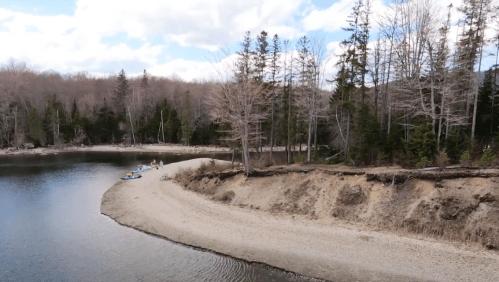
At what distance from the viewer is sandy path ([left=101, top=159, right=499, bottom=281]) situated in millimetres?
9570


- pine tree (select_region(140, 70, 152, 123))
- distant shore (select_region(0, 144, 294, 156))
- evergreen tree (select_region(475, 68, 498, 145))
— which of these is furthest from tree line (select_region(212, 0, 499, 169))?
pine tree (select_region(140, 70, 152, 123))

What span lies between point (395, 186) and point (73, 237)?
15343 millimetres

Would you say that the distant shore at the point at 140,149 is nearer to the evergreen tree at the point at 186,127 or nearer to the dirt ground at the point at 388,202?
the evergreen tree at the point at 186,127

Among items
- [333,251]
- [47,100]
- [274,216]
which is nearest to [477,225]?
[333,251]

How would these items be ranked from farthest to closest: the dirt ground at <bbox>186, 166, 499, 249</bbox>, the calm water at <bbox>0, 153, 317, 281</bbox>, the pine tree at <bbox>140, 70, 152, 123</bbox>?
the pine tree at <bbox>140, 70, 152, 123</bbox>, the dirt ground at <bbox>186, 166, 499, 249</bbox>, the calm water at <bbox>0, 153, 317, 281</bbox>

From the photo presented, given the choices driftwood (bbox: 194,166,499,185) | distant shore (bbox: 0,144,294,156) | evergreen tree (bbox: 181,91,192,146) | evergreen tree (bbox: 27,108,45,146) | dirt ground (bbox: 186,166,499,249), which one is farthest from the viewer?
evergreen tree (bbox: 181,91,192,146)

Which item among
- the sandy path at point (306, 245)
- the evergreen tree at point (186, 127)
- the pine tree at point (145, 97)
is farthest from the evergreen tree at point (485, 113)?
the pine tree at point (145, 97)

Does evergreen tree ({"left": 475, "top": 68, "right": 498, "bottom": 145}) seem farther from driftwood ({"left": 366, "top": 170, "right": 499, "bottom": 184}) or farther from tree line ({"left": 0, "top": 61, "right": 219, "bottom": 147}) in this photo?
tree line ({"left": 0, "top": 61, "right": 219, "bottom": 147})

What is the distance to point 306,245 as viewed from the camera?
1167 centimetres

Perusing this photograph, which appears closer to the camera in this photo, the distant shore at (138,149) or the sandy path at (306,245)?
the sandy path at (306,245)

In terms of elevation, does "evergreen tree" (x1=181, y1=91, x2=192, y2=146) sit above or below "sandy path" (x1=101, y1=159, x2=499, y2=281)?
above

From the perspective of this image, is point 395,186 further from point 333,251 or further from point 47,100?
point 47,100

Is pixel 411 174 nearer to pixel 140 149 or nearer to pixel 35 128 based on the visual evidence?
pixel 140 149

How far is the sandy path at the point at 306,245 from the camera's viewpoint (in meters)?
9.57
